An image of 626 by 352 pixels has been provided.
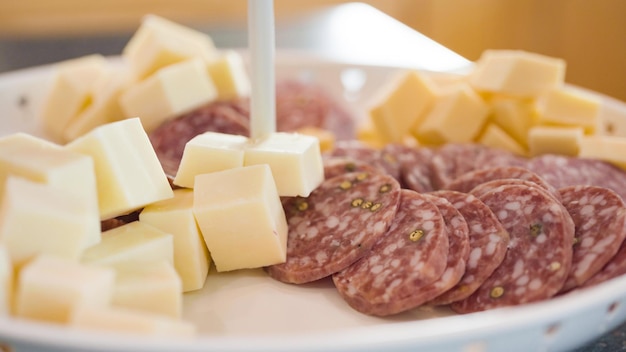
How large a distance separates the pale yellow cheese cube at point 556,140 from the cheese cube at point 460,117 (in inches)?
5.0

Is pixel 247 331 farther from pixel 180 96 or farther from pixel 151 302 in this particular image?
pixel 180 96

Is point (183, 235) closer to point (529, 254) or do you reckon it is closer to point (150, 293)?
point (150, 293)

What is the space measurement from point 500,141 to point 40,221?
1.04 metres

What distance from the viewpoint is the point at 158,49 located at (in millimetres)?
1637

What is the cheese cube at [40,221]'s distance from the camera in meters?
0.86

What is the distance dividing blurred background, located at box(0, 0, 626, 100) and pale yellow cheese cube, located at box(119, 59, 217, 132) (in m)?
1.26

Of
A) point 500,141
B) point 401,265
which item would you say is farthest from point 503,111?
point 401,265

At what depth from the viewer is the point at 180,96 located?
1.57 m

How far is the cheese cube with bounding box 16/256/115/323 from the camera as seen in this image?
82cm

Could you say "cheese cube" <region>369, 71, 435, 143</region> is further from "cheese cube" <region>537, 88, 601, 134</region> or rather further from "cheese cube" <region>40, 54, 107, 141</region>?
"cheese cube" <region>40, 54, 107, 141</region>

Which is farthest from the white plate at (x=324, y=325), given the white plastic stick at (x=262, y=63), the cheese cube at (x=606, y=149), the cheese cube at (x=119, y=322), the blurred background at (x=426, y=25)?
the blurred background at (x=426, y=25)

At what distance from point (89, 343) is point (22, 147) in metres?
0.41

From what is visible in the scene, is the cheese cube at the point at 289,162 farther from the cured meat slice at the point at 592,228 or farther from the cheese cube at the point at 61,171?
the cured meat slice at the point at 592,228

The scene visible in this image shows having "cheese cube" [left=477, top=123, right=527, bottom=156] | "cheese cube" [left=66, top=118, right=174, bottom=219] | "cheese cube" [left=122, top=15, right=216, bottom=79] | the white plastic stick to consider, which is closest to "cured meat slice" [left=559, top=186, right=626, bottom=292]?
"cheese cube" [left=477, top=123, right=527, bottom=156]
